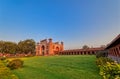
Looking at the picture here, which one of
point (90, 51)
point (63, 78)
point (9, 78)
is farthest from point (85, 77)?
point (90, 51)

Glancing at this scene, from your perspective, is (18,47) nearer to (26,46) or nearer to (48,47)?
(26,46)

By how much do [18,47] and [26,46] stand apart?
18.8ft

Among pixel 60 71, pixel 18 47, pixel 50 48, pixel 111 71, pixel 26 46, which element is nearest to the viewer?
pixel 111 71

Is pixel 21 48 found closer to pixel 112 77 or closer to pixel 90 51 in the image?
pixel 90 51

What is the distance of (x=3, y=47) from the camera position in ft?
237

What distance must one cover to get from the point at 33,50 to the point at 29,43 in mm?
5551

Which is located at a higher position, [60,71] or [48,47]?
[48,47]

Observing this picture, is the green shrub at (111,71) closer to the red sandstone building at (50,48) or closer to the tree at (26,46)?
the red sandstone building at (50,48)

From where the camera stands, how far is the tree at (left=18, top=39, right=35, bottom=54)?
8123 cm

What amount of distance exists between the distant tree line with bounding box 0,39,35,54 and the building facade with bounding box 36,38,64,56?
6.44m

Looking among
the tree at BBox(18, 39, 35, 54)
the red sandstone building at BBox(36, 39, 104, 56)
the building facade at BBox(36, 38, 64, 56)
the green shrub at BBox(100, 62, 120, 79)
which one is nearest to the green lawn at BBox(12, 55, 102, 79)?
the green shrub at BBox(100, 62, 120, 79)

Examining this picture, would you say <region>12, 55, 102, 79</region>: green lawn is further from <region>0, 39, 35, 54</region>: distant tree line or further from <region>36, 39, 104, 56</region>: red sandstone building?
<region>0, 39, 35, 54</region>: distant tree line

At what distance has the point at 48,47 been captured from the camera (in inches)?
3009

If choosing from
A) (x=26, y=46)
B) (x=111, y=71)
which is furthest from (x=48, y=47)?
(x=111, y=71)
